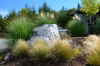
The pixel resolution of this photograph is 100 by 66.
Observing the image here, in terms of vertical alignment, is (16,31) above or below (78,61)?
above

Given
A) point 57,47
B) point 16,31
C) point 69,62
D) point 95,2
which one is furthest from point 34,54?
point 95,2

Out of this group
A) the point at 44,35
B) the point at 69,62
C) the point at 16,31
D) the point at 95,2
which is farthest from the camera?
the point at 95,2

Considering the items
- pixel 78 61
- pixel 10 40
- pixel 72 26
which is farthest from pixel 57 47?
pixel 72 26

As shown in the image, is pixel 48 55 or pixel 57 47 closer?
pixel 57 47

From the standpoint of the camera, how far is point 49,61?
2547mm

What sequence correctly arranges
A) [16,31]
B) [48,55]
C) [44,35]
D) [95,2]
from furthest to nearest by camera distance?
[95,2]
[16,31]
[44,35]
[48,55]

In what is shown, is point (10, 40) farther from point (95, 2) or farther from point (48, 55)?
point (95, 2)

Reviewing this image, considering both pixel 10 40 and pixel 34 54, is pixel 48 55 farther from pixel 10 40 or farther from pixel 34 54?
pixel 10 40

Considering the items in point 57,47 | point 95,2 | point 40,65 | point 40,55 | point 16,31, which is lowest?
point 40,65

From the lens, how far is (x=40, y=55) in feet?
8.36

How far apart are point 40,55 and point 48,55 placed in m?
0.28

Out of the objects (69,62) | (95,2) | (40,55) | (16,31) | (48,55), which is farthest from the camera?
(95,2)

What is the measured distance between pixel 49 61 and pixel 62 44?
54 cm

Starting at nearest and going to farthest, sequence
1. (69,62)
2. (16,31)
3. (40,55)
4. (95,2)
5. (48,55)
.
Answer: (69,62) < (40,55) < (48,55) < (16,31) < (95,2)
